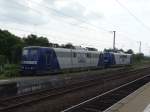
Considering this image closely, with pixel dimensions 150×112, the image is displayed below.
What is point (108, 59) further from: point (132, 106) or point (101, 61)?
point (132, 106)

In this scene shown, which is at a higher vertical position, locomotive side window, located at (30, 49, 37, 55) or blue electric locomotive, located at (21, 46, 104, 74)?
locomotive side window, located at (30, 49, 37, 55)

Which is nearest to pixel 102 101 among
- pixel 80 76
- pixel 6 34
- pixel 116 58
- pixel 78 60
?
pixel 80 76

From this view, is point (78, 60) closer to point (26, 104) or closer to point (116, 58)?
point (116, 58)

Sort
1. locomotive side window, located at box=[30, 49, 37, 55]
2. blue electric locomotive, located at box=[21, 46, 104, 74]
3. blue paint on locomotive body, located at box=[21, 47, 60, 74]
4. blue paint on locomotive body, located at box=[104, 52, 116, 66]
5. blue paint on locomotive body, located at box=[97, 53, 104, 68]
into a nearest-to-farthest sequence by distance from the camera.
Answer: blue paint on locomotive body, located at box=[21, 47, 60, 74]
blue electric locomotive, located at box=[21, 46, 104, 74]
locomotive side window, located at box=[30, 49, 37, 55]
blue paint on locomotive body, located at box=[97, 53, 104, 68]
blue paint on locomotive body, located at box=[104, 52, 116, 66]

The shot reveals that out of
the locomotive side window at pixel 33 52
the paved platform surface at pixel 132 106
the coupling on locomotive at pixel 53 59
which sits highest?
the locomotive side window at pixel 33 52

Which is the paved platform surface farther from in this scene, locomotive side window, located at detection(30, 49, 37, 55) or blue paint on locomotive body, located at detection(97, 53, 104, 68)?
blue paint on locomotive body, located at detection(97, 53, 104, 68)

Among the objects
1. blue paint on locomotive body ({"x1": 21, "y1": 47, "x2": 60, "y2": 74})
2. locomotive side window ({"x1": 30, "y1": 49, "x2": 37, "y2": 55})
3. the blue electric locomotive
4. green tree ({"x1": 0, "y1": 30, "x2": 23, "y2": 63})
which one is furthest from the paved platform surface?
green tree ({"x1": 0, "y1": 30, "x2": 23, "y2": 63})

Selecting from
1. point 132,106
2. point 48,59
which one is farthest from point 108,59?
point 132,106

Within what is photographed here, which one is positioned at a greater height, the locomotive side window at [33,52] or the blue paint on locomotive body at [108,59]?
the locomotive side window at [33,52]

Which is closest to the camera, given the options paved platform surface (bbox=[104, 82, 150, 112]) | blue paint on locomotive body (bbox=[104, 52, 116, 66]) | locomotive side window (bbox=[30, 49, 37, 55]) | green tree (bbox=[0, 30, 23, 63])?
paved platform surface (bbox=[104, 82, 150, 112])

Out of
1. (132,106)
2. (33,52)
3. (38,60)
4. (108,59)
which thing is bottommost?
(132,106)

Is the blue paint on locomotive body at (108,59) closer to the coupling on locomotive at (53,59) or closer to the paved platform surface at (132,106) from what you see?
the coupling on locomotive at (53,59)

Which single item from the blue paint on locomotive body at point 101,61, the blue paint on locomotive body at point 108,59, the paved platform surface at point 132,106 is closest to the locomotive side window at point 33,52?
the paved platform surface at point 132,106

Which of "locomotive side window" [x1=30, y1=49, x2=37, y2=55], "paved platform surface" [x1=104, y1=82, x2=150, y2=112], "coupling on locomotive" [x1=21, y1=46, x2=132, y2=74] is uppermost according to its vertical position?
"locomotive side window" [x1=30, y1=49, x2=37, y2=55]
